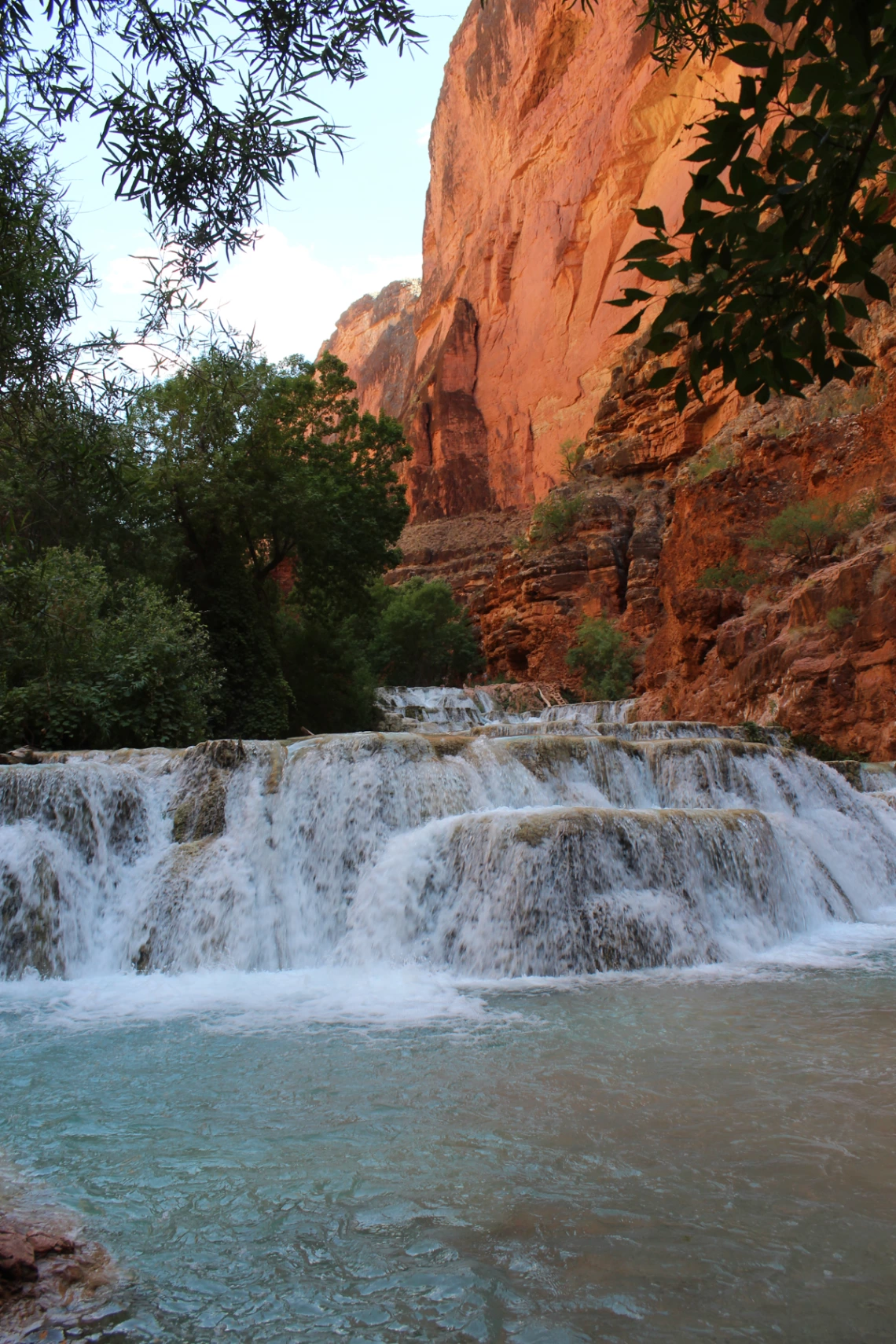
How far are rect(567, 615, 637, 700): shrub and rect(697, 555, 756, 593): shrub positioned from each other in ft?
16.3

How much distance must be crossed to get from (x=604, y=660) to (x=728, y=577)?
5762 mm

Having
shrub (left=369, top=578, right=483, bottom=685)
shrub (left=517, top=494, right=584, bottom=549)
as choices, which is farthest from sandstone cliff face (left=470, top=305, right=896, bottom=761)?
shrub (left=369, top=578, right=483, bottom=685)

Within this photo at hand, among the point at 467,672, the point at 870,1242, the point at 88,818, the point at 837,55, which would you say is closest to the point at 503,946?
the point at 88,818

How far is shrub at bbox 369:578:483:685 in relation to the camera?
1284 inches

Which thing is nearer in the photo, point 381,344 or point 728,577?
point 728,577

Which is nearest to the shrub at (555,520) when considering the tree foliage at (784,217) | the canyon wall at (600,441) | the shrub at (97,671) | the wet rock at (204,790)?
the canyon wall at (600,441)

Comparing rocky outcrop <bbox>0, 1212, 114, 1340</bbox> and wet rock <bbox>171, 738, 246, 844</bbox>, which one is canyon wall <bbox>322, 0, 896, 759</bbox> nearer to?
wet rock <bbox>171, 738, 246, 844</bbox>

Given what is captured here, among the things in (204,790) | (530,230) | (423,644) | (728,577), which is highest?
(530,230)

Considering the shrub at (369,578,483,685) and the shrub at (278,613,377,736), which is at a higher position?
the shrub at (369,578,483,685)

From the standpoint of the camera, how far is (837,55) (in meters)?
1.71

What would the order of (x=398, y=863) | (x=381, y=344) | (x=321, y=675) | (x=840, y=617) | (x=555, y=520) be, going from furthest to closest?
(x=381, y=344), (x=555, y=520), (x=321, y=675), (x=840, y=617), (x=398, y=863)

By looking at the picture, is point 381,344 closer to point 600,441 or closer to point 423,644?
Answer: point 600,441

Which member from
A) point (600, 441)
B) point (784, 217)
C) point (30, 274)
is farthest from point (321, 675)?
point (784, 217)

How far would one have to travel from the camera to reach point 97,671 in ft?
42.9
